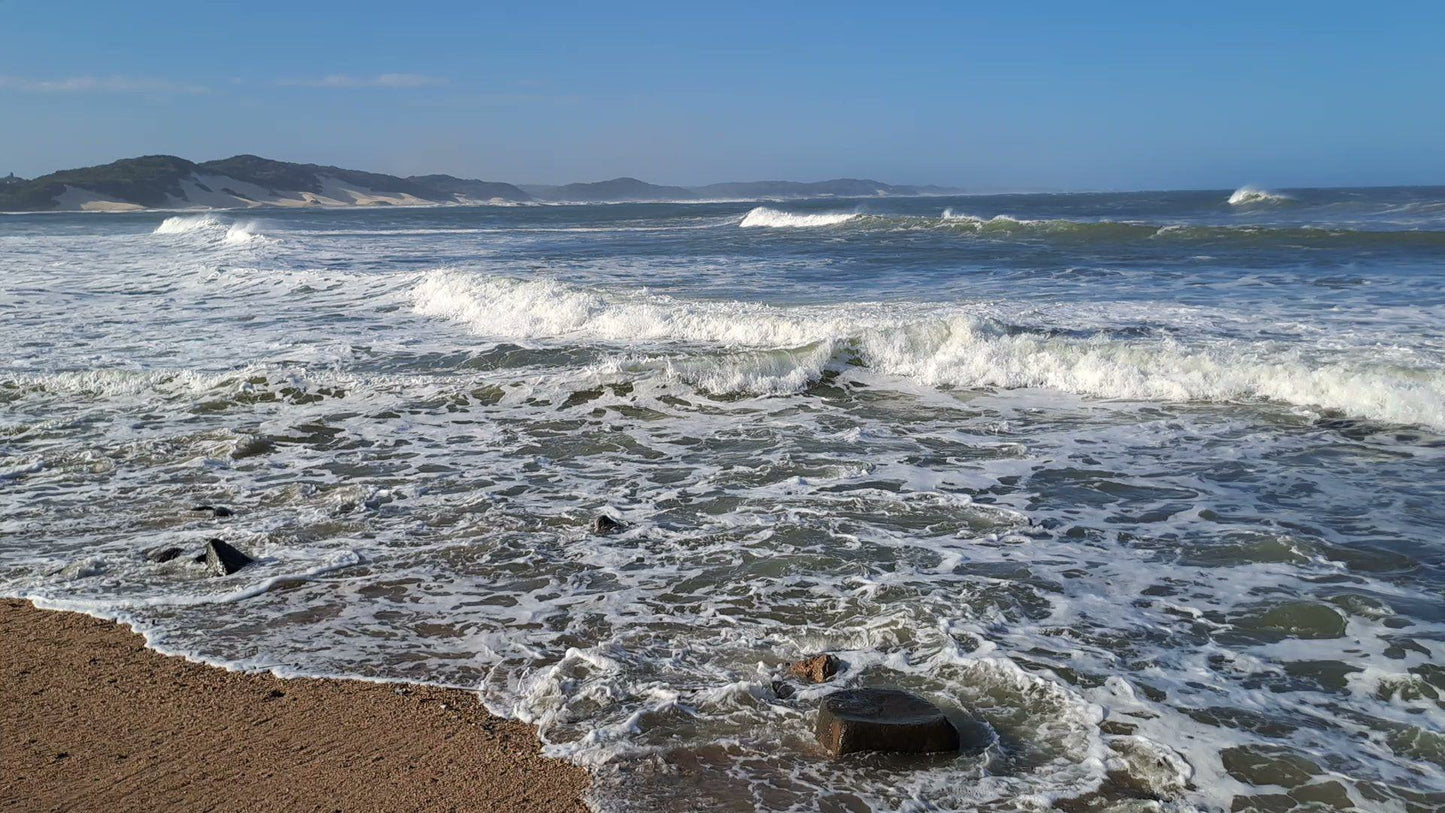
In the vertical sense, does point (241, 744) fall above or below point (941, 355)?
below

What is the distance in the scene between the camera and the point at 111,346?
12953 mm

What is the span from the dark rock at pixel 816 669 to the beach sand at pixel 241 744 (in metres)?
1.08

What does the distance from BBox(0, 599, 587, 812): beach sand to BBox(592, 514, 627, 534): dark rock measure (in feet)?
6.85

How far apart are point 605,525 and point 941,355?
6170 millimetres

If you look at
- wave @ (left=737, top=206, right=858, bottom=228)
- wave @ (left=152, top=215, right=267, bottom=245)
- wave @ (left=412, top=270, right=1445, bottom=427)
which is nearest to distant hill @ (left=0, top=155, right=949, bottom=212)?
wave @ (left=152, top=215, right=267, bottom=245)

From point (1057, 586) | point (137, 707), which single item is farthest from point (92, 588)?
point (1057, 586)

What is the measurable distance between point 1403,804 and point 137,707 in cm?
462

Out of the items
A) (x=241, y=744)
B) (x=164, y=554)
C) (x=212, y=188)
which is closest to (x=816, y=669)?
(x=241, y=744)

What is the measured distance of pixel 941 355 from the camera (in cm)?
1141

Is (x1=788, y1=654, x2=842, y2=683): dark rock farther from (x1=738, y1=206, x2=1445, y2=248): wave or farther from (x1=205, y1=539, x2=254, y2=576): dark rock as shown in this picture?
(x1=738, y1=206, x2=1445, y2=248): wave

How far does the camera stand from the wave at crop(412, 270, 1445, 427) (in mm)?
9414

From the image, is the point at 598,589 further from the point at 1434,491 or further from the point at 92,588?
the point at 1434,491

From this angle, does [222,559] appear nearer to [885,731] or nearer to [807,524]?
[807,524]

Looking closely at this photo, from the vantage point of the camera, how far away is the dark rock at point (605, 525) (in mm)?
6230
